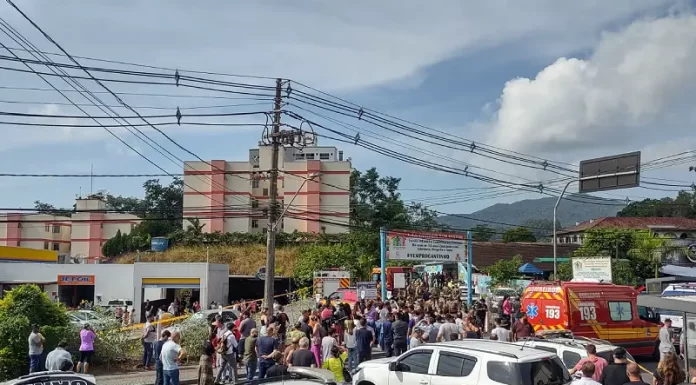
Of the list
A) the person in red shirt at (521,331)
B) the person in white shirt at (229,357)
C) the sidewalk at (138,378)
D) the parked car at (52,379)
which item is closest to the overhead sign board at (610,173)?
the person in red shirt at (521,331)

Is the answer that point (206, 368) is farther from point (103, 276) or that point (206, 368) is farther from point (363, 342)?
point (103, 276)

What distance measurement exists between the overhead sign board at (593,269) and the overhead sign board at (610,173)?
379 inches

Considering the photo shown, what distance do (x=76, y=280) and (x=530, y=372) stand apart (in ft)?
137

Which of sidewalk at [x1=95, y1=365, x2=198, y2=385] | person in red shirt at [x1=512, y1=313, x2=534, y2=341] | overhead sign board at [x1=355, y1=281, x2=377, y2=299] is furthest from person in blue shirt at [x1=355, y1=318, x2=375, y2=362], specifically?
overhead sign board at [x1=355, y1=281, x2=377, y2=299]

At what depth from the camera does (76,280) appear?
151ft

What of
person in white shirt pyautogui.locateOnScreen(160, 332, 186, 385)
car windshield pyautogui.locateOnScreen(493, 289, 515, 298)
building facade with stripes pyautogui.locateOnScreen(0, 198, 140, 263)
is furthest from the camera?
building facade with stripes pyautogui.locateOnScreen(0, 198, 140, 263)

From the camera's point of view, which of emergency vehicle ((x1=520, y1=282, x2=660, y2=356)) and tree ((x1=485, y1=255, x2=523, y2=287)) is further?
tree ((x1=485, y1=255, x2=523, y2=287))

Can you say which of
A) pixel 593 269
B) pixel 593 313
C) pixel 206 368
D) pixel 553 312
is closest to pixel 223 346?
pixel 206 368

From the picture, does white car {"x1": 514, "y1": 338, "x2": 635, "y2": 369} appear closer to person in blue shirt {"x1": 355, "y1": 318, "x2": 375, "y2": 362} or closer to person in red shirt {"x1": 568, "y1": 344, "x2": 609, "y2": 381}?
person in red shirt {"x1": 568, "y1": 344, "x2": 609, "y2": 381}

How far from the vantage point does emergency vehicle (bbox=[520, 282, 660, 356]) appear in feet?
63.5

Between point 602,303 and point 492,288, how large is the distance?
20.3 meters

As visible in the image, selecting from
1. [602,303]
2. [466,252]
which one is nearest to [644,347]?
[602,303]

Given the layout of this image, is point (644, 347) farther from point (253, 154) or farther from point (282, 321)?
point (253, 154)

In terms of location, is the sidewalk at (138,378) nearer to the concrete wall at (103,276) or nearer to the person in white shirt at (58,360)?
the person in white shirt at (58,360)
